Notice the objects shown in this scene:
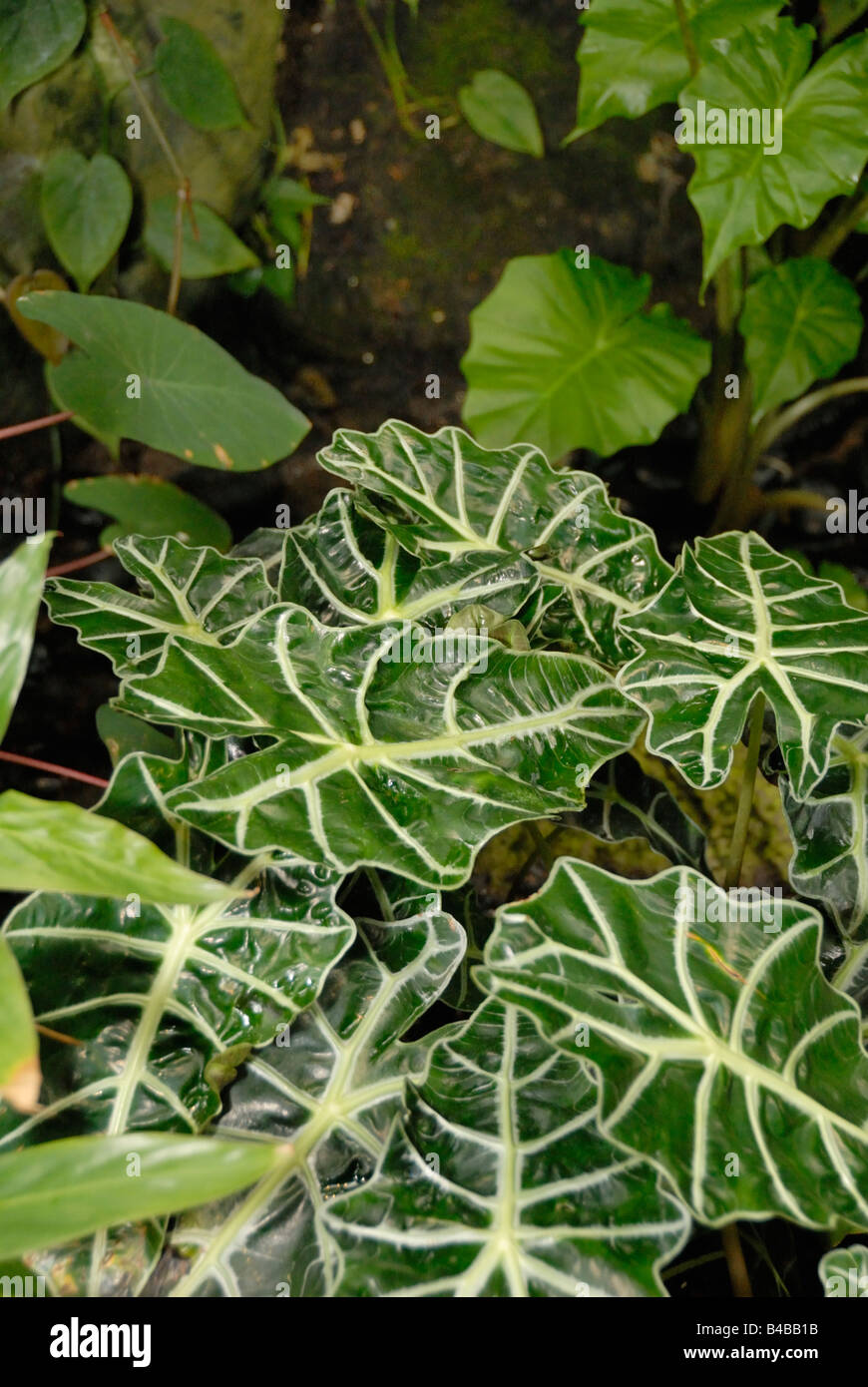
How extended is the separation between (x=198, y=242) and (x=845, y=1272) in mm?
1662

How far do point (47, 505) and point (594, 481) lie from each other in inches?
41.9

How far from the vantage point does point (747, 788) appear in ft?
3.34

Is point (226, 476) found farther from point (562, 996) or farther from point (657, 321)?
point (562, 996)

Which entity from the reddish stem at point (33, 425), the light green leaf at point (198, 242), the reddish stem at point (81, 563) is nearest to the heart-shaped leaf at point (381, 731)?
the reddish stem at point (33, 425)

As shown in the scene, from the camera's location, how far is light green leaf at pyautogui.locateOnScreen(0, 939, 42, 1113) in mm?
529

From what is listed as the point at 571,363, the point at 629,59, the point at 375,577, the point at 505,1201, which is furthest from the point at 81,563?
the point at 505,1201

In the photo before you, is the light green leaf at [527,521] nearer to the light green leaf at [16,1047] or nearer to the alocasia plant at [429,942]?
the alocasia plant at [429,942]

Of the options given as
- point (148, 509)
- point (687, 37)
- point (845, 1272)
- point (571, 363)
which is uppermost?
point (687, 37)

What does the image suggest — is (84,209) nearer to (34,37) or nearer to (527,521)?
(34,37)

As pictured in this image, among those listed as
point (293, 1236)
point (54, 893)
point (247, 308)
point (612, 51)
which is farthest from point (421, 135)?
point (293, 1236)

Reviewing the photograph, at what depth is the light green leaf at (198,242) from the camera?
164cm

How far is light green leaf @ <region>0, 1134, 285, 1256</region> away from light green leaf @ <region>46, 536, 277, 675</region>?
1.56ft

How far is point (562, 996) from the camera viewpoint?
2.33 feet

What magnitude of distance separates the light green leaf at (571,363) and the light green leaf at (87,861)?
3.27 ft
